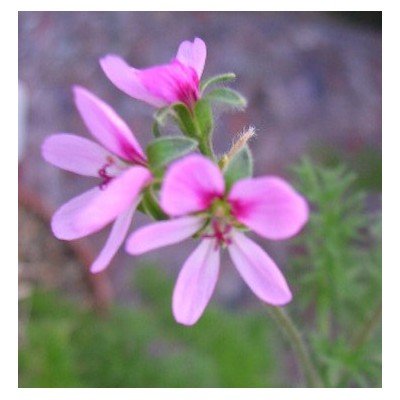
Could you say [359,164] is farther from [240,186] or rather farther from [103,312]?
[240,186]

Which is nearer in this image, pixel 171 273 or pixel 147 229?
pixel 147 229

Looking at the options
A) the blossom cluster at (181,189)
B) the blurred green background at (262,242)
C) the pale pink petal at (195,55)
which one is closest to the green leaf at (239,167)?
the blossom cluster at (181,189)

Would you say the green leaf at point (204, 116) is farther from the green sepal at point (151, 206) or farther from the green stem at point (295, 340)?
the green stem at point (295, 340)

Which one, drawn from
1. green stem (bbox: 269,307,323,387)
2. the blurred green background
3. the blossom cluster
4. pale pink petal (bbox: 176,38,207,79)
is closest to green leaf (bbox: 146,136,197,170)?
the blossom cluster

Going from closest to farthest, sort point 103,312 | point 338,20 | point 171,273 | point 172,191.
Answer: point 172,191 → point 103,312 → point 171,273 → point 338,20

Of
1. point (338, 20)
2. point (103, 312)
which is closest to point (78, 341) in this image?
point (103, 312)

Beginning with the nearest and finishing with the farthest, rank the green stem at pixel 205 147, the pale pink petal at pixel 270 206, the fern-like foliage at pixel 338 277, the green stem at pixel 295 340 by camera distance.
A: the pale pink petal at pixel 270 206 < the green stem at pixel 205 147 < the green stem at pixel 295 340 < the fern-like foliage at pixel 338 277
